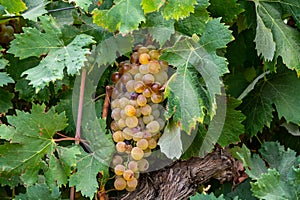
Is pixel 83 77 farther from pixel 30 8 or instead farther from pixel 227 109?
pixel 227 109

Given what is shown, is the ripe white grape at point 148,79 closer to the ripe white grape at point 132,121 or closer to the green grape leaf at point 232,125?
the ripe white grape at point 132,121

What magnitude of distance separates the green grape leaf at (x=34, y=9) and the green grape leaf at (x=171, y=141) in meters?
0.33

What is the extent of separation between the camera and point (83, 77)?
106 centimetres

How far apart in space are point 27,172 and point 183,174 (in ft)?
1.08

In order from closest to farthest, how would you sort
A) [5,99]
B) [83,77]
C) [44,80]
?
[44,80], [83,77], [5,99]

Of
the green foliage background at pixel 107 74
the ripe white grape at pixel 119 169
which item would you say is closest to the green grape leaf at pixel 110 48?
the green foliage background at pixel 107 74

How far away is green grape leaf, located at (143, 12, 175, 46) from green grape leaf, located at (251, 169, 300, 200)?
32 centimetres

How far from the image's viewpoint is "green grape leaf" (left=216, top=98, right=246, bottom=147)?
3.55 feet

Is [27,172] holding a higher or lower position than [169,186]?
higher

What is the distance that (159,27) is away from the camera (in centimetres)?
97

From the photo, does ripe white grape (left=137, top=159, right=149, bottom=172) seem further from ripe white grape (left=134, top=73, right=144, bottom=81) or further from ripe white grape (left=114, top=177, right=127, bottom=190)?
ripe white grape (left=134, top=73, right=144, bottom=81)

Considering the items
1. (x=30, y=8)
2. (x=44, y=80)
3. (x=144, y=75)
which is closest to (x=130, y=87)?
(x=144, y=75)

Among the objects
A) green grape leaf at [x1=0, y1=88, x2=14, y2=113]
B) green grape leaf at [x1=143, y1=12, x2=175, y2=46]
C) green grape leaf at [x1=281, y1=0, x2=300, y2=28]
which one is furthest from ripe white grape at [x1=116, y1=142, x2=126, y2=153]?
green grape leaf at [x1=281, y1=0, x2=300, y2=28]

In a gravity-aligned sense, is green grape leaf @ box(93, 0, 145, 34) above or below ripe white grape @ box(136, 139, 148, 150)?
above
